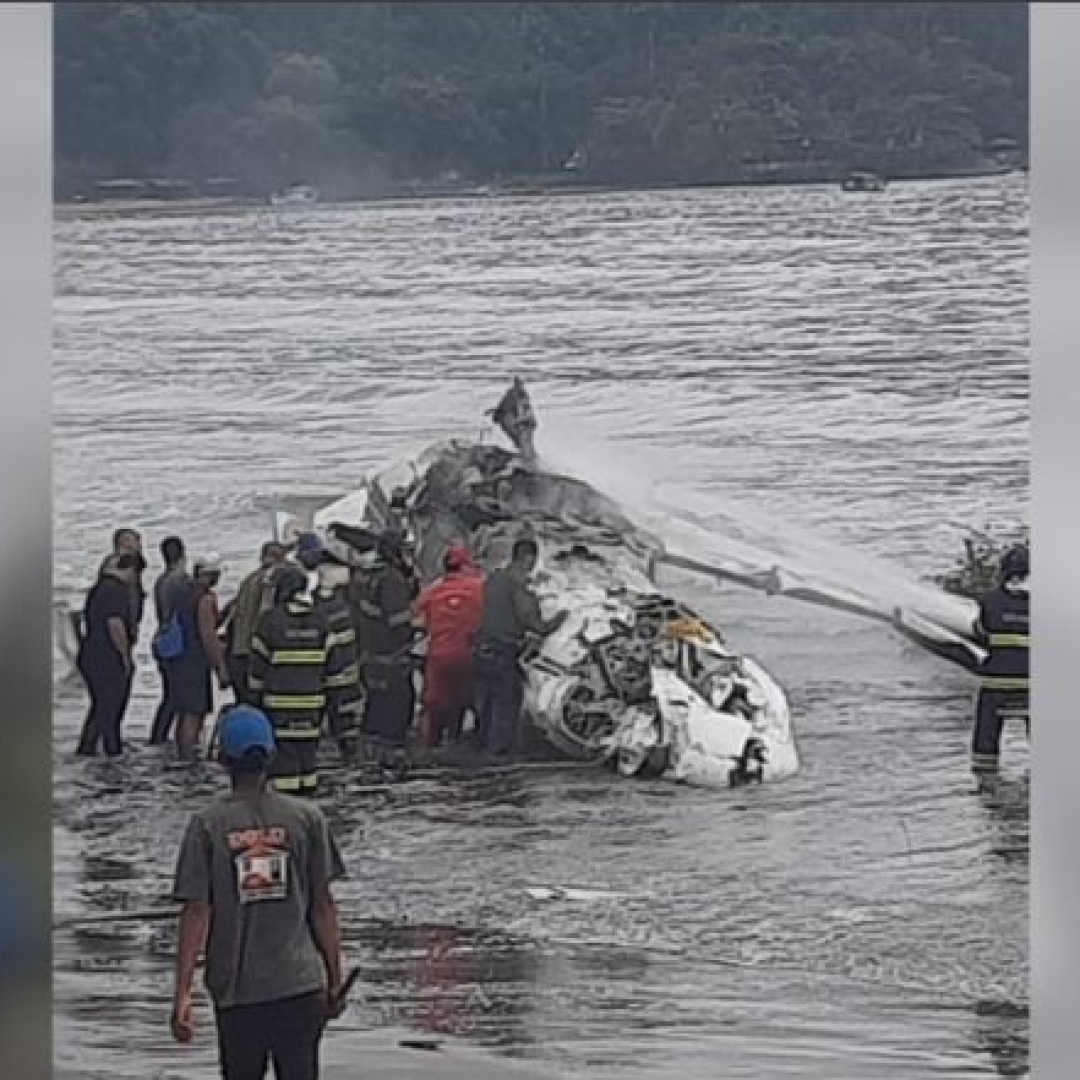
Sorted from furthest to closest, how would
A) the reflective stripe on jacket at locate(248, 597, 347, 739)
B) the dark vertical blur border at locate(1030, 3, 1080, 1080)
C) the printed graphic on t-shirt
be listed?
the reflective stripe on jacket at locate(248, 597, 347, 739) < the dark vertical blur border at locate(1030, 3, 1080, 1080) < the printed graphic on t-shirt

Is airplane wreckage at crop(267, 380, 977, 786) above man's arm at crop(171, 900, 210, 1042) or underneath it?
above

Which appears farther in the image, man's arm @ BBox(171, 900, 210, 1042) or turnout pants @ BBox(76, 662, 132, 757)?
turnout pants @ BBox(76, 662, 132, 757)

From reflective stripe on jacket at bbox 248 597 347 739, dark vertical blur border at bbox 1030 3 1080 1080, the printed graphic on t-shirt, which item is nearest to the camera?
the printed graphic on t-shirt

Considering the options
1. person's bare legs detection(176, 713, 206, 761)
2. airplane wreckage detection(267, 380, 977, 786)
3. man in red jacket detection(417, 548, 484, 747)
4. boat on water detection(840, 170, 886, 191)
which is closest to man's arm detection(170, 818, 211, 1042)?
person's bare legs detection(176, 713, 206, 761)

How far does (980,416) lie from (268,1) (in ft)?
3.92

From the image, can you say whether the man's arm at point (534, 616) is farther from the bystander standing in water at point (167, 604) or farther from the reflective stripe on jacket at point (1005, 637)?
the reflective stripe on jacket at point (1005, 637)

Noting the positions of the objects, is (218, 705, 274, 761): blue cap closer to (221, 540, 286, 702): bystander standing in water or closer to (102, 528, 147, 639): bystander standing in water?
(221, 540, 286, 702): bystander standing in water

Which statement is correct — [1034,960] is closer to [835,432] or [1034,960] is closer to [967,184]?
[835,432]

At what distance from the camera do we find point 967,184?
389 centimetres

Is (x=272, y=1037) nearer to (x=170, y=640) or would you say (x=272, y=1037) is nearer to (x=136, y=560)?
(x=170, y=640)

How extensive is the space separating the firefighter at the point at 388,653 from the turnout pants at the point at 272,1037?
388mm

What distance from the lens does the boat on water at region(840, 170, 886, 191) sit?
392cm

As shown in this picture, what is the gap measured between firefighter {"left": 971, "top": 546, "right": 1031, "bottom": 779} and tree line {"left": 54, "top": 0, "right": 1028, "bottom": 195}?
0.60 meters

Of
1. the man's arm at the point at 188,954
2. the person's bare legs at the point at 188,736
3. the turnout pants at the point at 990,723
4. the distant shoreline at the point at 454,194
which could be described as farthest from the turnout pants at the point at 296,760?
the turnout pants at the point at 990,723
